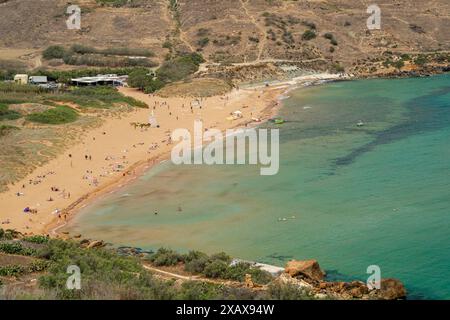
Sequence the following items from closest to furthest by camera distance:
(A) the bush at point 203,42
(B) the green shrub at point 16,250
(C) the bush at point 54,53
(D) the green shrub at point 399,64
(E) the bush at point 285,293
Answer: (E) the bush at point 285,293 → (B) the green shrub at point 16,250 → (D) the green shrub at point 399,64 → (C) the bush at point 54,53 → (A) the bush at point 203,42

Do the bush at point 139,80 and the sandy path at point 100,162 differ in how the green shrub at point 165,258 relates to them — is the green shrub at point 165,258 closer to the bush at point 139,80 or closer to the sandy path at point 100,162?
the sandy path at point 100,162

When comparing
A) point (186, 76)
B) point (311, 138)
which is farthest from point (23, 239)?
point (186, 76)

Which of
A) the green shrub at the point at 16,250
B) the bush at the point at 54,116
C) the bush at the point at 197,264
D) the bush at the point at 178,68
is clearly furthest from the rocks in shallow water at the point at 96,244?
the bush at the point at 178,68

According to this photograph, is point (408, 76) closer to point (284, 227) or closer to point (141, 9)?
point (141, 9)

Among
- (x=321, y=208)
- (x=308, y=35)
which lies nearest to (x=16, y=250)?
(x=321, y=208)

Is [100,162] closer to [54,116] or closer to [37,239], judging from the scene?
[54,116]

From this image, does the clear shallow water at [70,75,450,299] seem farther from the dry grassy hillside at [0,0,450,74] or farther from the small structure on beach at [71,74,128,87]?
the dry grassy hillside at [0,0,450,74]
